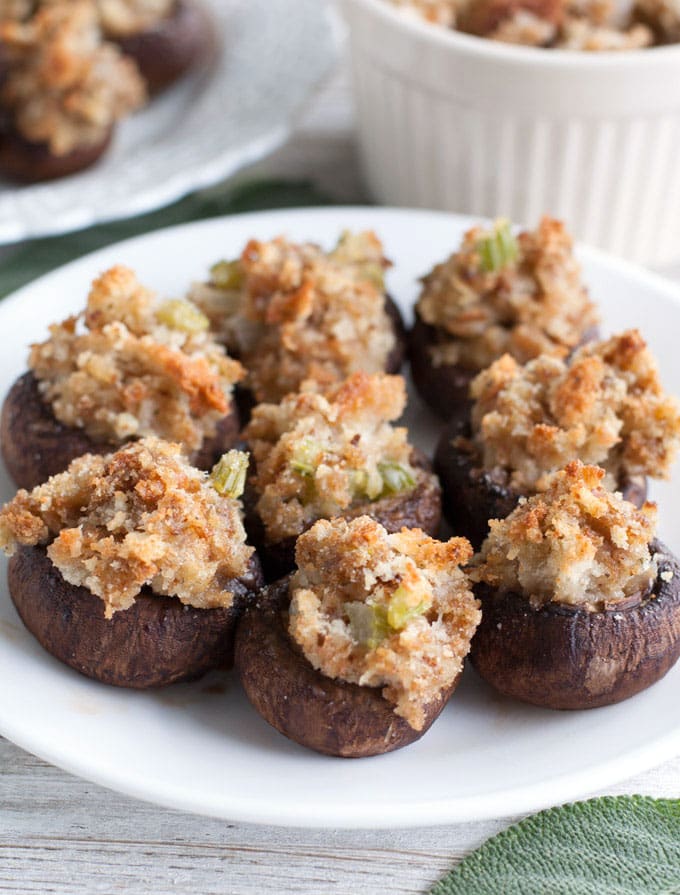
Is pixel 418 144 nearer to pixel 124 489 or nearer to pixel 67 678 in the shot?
pixel 124 489

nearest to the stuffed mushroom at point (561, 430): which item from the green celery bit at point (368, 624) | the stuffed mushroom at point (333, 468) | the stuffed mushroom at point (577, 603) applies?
the stuffed mushroom at point (333, 468)

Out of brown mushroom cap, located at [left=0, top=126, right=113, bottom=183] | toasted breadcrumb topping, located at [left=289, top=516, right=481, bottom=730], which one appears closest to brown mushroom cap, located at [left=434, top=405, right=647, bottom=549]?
toasted breadcrumb topping, located at [left=289, top=516, right=481, bottom=730]

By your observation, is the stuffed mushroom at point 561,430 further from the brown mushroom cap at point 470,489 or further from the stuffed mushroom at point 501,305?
the stuffed mushroom at point 501,305

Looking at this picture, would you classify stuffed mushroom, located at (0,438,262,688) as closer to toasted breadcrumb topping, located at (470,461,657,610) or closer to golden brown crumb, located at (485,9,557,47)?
toasted breadcrumb topping, located at (470,461,657,610)

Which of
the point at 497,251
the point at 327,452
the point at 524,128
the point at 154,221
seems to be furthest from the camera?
the point at 154,221

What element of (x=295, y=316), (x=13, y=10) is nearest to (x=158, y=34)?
(x=13, y=10)

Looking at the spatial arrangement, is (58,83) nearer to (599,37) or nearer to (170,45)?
(170,45)
